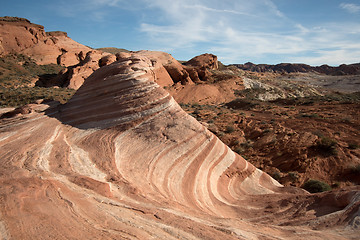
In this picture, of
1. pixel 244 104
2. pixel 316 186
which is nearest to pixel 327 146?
pixel 316 186

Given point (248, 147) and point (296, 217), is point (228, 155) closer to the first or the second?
point (296, 217)

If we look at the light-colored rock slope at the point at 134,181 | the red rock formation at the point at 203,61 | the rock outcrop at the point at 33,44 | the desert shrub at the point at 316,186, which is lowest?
the desert shrub at the point at 316,186

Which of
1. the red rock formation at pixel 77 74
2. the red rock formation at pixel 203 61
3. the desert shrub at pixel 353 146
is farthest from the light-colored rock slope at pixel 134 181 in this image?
the red rock formation at pixel 203 61

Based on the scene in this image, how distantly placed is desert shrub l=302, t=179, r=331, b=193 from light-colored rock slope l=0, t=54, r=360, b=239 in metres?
3.43

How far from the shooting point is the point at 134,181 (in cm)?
548

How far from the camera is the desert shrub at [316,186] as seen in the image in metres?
10.0

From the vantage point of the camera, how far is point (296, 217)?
5406mm

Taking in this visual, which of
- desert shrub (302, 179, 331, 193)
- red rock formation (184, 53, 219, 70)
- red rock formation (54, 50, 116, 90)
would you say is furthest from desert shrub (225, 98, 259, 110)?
red rock formation (54, 50, 116, 90)

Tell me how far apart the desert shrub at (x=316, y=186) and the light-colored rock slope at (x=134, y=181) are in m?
3.43

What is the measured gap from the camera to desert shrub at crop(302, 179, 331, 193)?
1004cm

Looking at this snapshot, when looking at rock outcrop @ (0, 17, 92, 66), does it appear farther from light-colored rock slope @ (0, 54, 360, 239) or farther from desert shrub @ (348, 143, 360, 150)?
desert shrub @ (348, 143, 360, 150)

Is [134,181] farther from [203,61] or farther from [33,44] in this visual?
[33,44]

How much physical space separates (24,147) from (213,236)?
5.61 meters

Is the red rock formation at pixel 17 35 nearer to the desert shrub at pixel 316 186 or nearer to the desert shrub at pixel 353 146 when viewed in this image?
the desert shrub at pixel 316 186
